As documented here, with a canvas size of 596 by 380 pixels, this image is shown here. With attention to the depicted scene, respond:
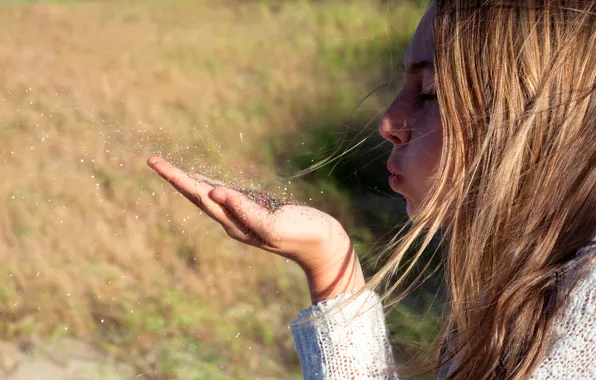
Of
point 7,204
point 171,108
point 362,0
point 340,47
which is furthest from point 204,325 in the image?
point 362,0

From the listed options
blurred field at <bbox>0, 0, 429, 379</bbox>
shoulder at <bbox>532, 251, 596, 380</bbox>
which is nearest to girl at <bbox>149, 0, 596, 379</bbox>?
shoulder at <bbox>532, 251, 596, 380</bbox>

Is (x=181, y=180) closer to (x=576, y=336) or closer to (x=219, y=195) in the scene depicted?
(x=219, y=195)

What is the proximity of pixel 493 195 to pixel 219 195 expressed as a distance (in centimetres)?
34

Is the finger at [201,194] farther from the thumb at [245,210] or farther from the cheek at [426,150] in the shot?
the cheek at [426,150]

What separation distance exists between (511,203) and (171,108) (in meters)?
1.61

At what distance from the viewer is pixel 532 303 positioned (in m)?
0.73

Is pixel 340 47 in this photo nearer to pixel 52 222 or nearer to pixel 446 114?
pixel 52 222

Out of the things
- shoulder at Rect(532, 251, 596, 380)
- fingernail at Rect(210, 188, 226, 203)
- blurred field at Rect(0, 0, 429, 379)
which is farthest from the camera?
blurred field at Rect(0, 0, 429, 379)

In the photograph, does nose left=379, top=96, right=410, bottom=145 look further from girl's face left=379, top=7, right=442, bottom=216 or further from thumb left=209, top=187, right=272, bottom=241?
thumb left=209, top=187, right=272, bottom=241

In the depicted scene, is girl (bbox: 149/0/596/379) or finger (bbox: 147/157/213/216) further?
finger (bbox: 147/157/213/216)

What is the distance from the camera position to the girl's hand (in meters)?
0.86

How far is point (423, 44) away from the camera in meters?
0.87

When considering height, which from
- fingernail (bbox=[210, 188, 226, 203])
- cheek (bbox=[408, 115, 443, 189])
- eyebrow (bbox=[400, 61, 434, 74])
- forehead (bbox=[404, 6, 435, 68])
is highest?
forehead (bbox=[404, 6, 435, 68])

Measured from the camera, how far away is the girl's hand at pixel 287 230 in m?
0.86
